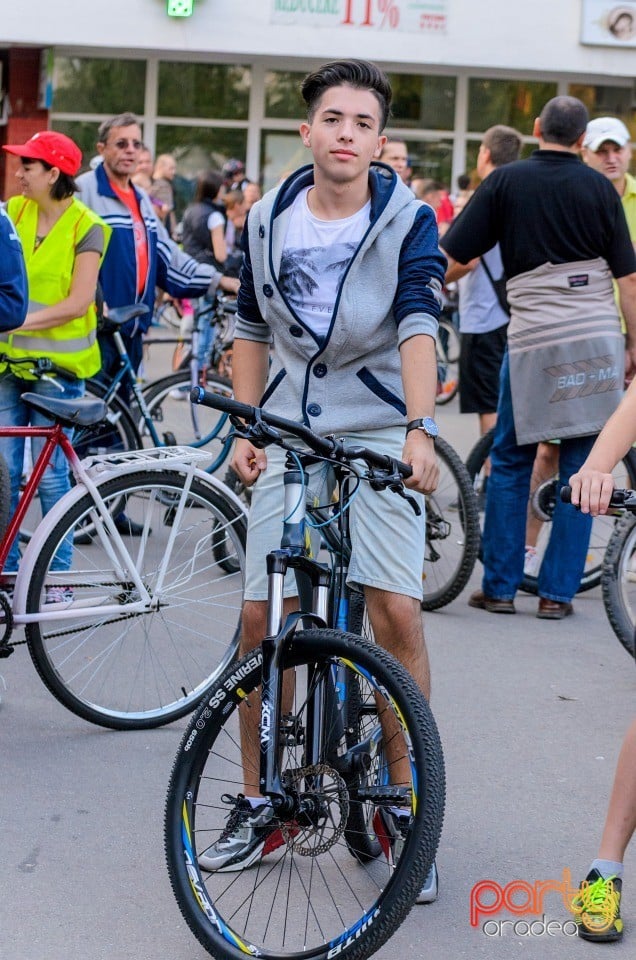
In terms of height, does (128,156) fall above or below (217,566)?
above

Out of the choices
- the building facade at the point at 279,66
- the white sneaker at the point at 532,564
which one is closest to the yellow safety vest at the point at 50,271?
the white sneaker at the point at 532,564

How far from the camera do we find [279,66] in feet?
74.8

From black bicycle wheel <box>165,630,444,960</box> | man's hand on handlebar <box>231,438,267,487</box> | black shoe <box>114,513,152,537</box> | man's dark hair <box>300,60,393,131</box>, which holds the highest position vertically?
man's dark hair <box>300,60,393,131</box>

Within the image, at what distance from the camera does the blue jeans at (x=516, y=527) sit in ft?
21.9

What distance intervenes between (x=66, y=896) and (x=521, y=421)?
11.3ft

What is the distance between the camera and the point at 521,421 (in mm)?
6578

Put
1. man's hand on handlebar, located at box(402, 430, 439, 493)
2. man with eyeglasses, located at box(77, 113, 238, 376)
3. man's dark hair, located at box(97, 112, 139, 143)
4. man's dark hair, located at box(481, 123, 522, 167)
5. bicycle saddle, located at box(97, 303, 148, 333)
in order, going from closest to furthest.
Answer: man's hand on handlebar, located at box(402, 430, 439, 493) → bicycle saddle, located at box(97, 303, 148, 333) → man with eyeglasses, located at box(77, 113, 238, 376) → man's dark hair, located at box(97, 112, 139, 143) → man's dark hair, located at box(481, 123, 522, 167)

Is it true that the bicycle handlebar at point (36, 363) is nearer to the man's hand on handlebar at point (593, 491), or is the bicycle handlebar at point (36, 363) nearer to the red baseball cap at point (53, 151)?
the red baseball cap at point (53, 151)

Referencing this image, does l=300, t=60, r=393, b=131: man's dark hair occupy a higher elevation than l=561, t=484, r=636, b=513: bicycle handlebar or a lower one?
higher

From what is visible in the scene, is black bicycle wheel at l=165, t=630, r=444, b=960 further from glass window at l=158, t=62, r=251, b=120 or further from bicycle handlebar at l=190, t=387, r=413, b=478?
glass window at l=158, t=62, r=251, b=120

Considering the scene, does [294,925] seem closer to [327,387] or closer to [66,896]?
[66,896]

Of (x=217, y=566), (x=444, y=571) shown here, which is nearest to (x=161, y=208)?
(x=444, y=571)

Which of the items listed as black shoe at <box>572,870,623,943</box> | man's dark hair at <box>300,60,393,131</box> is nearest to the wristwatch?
man's dark hair at <box>300,60,393,131</box>

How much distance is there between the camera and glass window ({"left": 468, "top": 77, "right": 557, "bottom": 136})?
75.5 feet
